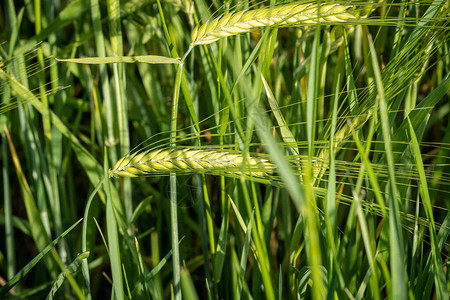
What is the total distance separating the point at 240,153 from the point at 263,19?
16 centimetres

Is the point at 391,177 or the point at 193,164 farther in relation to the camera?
the point at 193,164

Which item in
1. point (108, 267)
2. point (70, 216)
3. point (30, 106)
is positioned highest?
point (30, 106)

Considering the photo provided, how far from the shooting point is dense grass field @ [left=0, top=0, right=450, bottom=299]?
0.44 metres

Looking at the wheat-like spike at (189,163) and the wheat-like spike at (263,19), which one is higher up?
the wheat-like spike at (263,19)

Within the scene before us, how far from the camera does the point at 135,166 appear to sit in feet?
1.69

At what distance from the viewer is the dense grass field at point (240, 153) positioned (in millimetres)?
444

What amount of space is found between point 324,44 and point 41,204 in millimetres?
572

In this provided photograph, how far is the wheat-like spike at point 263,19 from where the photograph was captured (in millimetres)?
511

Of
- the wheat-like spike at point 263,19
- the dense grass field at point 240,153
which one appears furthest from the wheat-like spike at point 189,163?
the wheat-like spike at point 263,19

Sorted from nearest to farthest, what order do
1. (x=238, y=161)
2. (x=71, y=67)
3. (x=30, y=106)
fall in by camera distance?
(x=238, y=161), (x=30, y=106), (x=71, y=67)

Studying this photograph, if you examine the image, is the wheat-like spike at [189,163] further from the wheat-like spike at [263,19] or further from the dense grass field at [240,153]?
the wheat-like spike at [263,19]

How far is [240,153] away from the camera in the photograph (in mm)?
495

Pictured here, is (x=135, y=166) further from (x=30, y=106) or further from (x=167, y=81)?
(x=167, y=81)

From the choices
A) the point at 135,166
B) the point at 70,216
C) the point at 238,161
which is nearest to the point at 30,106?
the point at 70,216
